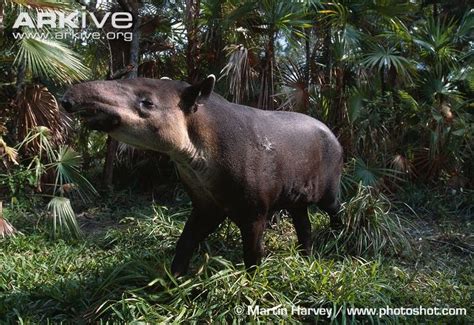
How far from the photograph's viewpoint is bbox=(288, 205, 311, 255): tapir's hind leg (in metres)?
4.89

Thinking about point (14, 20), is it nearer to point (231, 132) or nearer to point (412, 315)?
point (231, 132)

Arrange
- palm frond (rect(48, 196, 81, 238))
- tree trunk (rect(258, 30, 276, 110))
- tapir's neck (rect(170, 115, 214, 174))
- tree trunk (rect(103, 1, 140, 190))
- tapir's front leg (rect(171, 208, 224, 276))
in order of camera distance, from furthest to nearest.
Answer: tree trunk (rect(103, 1, 140, 190)) → tree trunk (rect(258, 30, 276, 110)) → palm frond (rect(48, 196, 81, 238)) → tapir's front leg (rect(171, 208, 224, 276)) → tapir's neck (rect(170, 115, 214, 174))

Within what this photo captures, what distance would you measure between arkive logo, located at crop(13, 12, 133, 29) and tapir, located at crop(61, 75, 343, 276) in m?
3.71

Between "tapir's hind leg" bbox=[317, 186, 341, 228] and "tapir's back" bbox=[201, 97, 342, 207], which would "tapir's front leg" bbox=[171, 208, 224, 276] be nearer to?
"tapir's back" bbox=[201, 97, 342, 207]

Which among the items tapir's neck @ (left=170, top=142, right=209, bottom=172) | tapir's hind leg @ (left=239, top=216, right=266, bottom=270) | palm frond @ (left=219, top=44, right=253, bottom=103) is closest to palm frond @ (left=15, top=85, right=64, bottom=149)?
palm frond @ (left=219, top=44, right=253, bottom=103)

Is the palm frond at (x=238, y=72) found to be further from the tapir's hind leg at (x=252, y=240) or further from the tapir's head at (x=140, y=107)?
the tapir's head at (x=140, y=107)

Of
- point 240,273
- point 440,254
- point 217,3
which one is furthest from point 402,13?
point 240,273

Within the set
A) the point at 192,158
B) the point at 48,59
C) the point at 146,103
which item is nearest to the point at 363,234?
the point at 192,158

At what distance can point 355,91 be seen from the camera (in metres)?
7.51

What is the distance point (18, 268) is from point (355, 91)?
5.08 metres

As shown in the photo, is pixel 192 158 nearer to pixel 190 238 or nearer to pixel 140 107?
→ pixel 140 107

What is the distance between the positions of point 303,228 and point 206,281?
4.72ft

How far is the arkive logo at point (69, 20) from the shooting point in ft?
21.2

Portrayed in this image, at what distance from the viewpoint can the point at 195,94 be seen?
11.1ft
